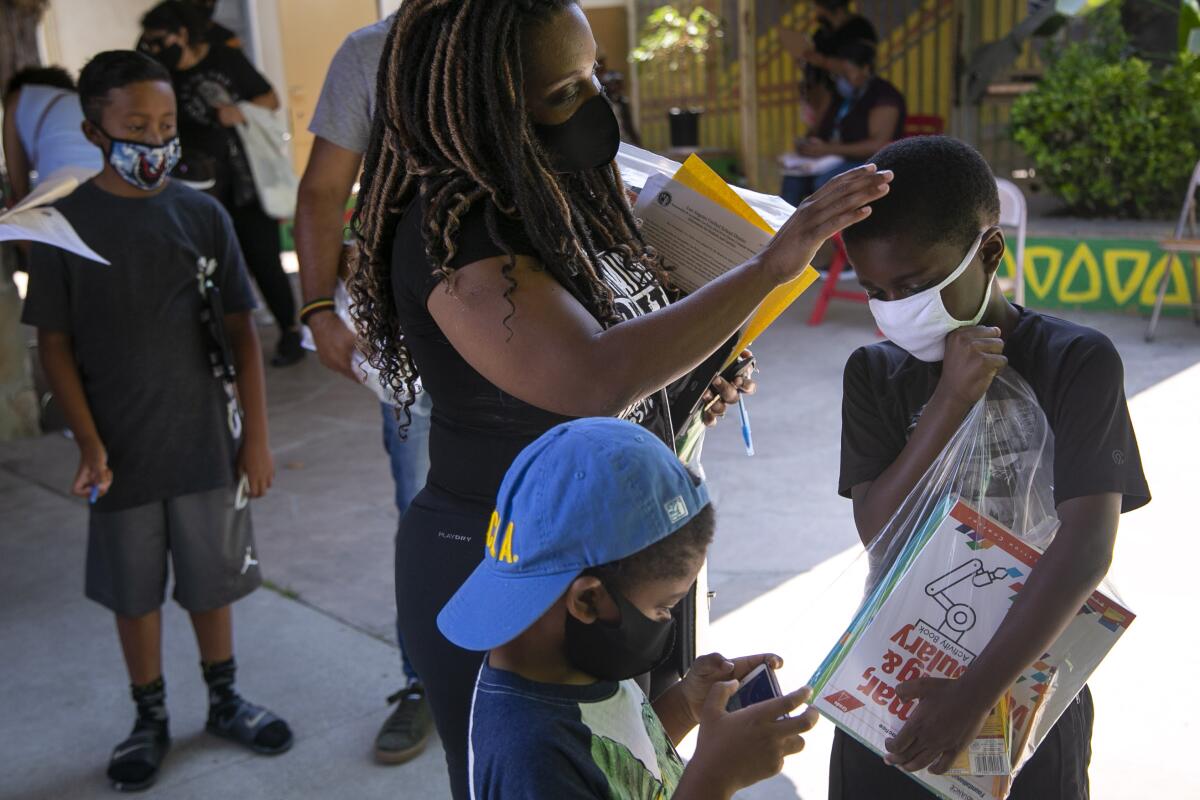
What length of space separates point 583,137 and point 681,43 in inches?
425

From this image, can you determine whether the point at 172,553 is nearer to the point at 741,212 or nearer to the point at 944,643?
the point at 741,212

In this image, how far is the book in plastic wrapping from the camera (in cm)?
167

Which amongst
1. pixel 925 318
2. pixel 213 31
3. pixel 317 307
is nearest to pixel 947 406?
pixel 925 318

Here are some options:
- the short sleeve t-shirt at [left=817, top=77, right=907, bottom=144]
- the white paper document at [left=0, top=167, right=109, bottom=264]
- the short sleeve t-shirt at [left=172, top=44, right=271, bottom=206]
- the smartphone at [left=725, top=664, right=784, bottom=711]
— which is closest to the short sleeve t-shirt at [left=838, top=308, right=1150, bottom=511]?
the smartphone at [left=725, top=664, right=784, bottom=711]

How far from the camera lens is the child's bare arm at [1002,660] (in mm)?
1645

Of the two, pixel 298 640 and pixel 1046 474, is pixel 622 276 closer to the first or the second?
pixel 1046 474

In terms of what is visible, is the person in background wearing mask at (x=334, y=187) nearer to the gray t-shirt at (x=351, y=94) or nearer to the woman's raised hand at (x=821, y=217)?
the gray t-shirt at (x=351, y=94)

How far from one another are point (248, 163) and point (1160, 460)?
5134mm

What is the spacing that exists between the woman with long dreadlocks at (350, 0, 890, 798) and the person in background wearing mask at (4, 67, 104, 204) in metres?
4.31

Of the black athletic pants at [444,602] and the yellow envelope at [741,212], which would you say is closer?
the black athletic pants at [444,602]

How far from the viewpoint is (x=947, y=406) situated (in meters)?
1.74

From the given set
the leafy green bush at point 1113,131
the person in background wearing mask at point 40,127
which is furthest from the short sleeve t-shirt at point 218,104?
the leafy green bush at point 1113,131

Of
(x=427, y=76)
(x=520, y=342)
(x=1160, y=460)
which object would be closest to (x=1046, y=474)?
(x=520, y=342)

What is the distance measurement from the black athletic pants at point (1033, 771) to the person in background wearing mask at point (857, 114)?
6248 mm
